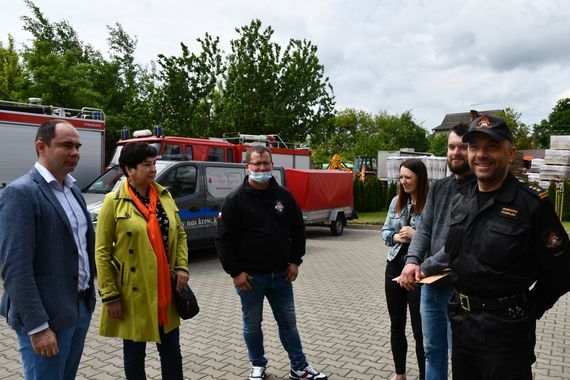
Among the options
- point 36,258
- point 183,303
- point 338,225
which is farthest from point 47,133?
point 338,225

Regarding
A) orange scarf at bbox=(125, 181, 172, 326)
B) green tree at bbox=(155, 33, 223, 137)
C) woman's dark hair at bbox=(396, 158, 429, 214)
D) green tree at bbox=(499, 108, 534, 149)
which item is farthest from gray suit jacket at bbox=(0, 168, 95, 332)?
green tree at bbox=(499, 108, 534, 149)

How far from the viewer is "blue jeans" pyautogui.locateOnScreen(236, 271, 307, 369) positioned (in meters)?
3.75

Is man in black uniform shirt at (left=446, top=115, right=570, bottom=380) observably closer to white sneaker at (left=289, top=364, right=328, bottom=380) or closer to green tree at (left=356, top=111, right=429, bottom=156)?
white sneaker at (left=289, top=364, right=328, bottom=380)

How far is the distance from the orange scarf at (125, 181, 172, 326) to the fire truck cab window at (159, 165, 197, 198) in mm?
6024

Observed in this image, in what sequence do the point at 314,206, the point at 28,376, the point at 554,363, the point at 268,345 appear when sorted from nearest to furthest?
the point at 28,376, the point at 554,363, the point at 268,345, the point at 314,206

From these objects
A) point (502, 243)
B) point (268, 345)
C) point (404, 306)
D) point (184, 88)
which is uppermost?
point (184, 88)

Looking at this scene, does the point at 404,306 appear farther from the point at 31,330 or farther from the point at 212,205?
the point at 212,205

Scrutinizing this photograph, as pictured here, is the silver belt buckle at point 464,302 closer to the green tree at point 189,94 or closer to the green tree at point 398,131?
the green tree at point 189,94

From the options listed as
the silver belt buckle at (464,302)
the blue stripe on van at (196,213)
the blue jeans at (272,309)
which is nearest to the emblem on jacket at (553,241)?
the silver belt buckle at (464,302)

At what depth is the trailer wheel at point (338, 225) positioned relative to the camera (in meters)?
14.9

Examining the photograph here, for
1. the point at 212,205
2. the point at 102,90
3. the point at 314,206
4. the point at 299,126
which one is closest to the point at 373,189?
the point at 299,126

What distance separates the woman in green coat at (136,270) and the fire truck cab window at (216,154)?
33.8ft

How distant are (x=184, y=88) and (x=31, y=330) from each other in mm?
19316

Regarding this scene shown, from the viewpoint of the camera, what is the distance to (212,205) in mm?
9742
